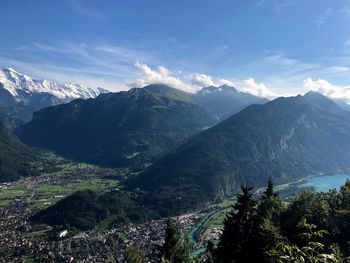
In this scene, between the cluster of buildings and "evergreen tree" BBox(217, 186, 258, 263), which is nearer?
"evergreen tree" BBox(217, 186, 258, 263)

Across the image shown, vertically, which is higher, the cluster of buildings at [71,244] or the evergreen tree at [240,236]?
the evergreen tree at [240,236]

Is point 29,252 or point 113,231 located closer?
point 29,252

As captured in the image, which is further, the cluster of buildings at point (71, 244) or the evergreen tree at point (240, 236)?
the cluster of buildings at point (71, 244)

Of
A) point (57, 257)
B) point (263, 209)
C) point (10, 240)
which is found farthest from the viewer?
point (10, 240)

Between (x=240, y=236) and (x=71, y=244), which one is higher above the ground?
(x=240, y=236)

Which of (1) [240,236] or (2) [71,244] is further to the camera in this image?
(2) [71,244]

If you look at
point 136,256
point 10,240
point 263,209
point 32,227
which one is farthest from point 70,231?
point 263,209

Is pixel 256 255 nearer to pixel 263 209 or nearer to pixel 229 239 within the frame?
pixel 229 239

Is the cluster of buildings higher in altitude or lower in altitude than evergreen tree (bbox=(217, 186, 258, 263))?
lower
